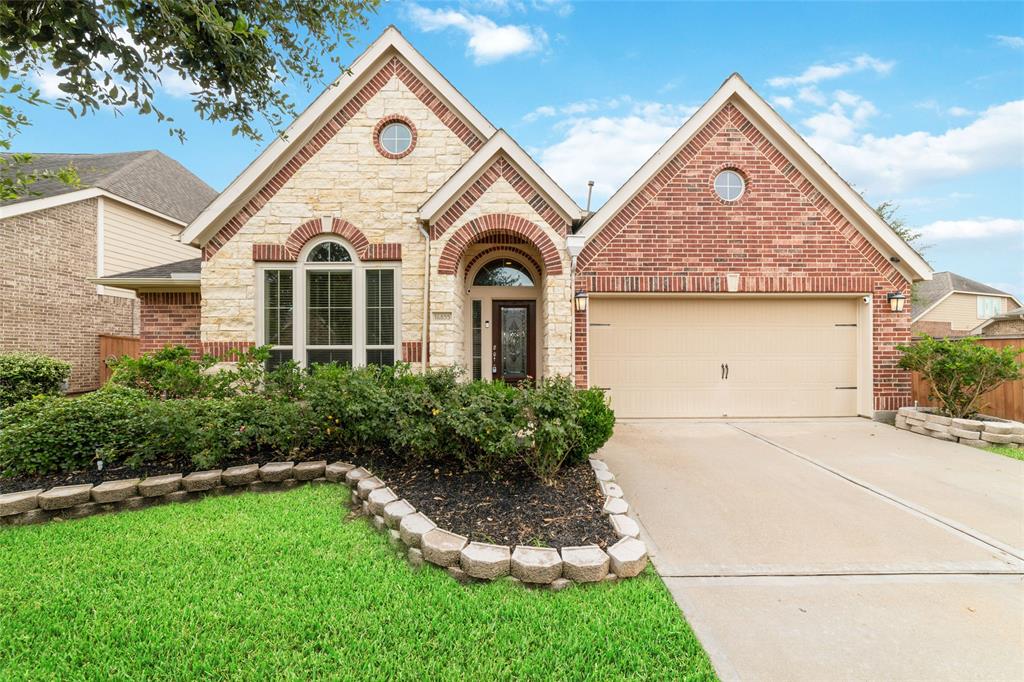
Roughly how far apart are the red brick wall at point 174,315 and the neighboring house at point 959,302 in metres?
34.8

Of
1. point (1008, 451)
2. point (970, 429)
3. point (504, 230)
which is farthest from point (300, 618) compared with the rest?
point (970, 429)

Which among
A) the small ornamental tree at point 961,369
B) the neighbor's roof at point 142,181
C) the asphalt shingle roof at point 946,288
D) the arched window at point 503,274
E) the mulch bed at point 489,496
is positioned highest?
the neighbor's roof at point 142,181

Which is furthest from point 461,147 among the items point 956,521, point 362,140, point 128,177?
point 128,177

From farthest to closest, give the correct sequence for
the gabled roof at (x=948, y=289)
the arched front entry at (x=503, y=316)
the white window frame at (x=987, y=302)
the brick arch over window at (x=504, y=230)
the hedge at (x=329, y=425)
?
the white window frame at (x=987, y=302), the gabled roof at (x=948, y=289), the arched front entry at (x=503, y=316), the brick arch over window at (x=504, y=230), the hedge at (x=329, y=425)

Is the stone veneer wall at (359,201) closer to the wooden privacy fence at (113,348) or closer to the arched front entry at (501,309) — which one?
the arched front entry at (501,309)

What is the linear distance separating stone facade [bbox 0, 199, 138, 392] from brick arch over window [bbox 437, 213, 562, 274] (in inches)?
462

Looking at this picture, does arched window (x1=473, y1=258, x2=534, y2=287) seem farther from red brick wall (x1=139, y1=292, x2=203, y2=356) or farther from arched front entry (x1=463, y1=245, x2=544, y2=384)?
red brick wall (x1=139, y1=292, x2=203, y2=356)

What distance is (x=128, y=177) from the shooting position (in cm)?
1402

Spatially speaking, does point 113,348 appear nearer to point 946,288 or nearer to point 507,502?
point 507,502

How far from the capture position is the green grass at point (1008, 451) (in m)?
5.72

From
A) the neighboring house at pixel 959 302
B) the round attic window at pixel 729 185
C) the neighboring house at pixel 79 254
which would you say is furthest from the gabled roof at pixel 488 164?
the neighboring house at pixel 959 302

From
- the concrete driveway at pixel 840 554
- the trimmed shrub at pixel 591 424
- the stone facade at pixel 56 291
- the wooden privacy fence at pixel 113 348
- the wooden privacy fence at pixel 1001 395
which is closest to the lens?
the concrete driveway at pixel 840 554

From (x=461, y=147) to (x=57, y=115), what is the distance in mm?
5285

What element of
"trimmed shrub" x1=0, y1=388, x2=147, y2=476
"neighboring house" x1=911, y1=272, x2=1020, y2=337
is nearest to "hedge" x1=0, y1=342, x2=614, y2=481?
"trimmed shrub" x1=0, y1=388, x2=147, y2=476
